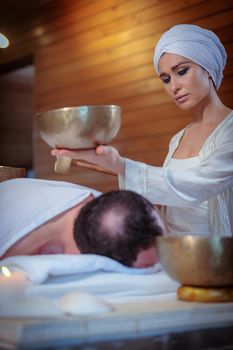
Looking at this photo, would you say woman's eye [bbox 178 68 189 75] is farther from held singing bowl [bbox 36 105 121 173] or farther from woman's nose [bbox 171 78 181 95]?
held singing bowl [bbox 36 105 121 173]

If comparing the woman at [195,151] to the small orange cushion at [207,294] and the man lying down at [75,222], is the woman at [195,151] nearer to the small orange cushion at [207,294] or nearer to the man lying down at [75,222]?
the man lying down at [75,222]

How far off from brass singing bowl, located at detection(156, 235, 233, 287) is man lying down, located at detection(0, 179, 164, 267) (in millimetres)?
180

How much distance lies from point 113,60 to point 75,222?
3.27m

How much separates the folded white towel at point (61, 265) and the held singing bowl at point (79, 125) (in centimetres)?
32

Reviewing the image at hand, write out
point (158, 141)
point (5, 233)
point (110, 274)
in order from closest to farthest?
point (110, 274) → point (5, 233) → point (158, 141)

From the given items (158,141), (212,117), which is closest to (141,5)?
(158,141)

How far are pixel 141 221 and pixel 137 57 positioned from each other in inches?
124

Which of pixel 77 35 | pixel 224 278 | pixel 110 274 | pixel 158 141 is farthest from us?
pixel 77 35

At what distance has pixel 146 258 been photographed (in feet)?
5.03

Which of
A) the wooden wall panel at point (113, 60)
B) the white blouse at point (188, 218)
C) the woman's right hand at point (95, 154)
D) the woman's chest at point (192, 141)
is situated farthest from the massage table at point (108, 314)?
the wooden wall panel at point (113, 60)

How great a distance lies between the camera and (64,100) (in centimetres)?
510

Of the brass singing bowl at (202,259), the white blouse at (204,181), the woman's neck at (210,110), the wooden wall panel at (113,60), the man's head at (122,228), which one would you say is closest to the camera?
the brass singing bowl at (202,259)

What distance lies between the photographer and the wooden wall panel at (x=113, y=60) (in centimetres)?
404

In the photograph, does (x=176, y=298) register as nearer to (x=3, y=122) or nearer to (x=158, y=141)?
(x=158, y=141)
